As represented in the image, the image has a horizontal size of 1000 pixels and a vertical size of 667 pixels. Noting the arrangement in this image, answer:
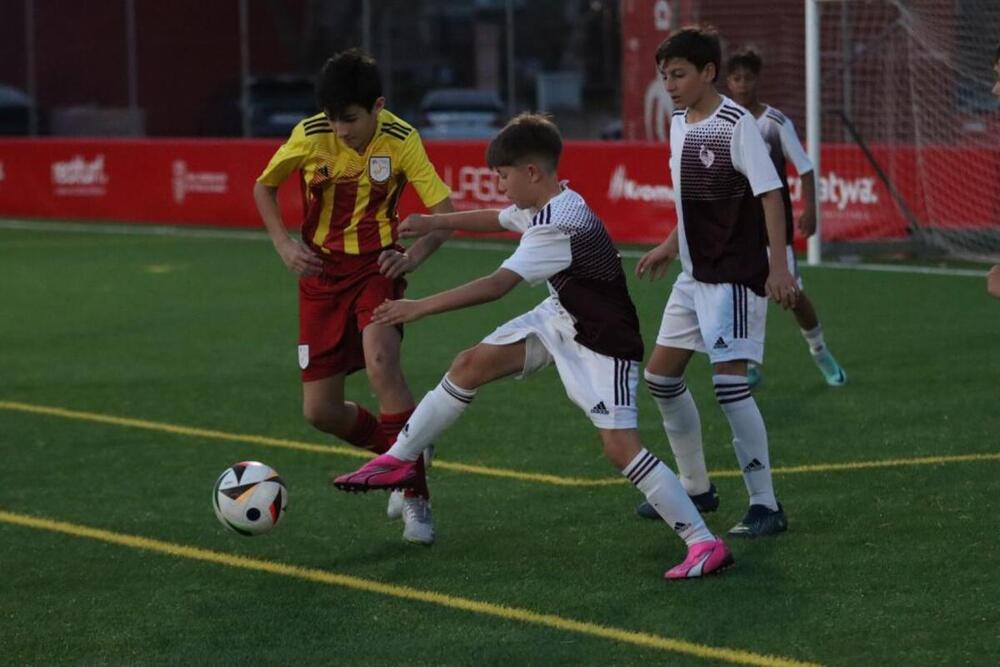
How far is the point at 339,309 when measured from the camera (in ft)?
23.7

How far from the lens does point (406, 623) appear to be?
584cm

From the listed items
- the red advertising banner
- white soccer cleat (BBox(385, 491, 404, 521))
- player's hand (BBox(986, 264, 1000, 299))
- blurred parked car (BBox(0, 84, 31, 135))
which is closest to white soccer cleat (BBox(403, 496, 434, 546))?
white soccer cleat (BBox(385, 491, 404, 521))

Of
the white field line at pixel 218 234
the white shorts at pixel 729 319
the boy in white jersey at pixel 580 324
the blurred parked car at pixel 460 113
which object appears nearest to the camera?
the boy in white jersey at pixel 580 324

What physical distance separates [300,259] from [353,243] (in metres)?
0.28

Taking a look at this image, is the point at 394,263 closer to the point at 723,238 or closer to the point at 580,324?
the point at 580,324

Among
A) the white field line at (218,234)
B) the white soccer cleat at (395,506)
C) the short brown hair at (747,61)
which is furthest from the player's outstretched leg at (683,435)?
the white field line at (218,234)

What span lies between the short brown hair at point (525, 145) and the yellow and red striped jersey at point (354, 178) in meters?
0.85

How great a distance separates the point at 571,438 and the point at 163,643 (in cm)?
377

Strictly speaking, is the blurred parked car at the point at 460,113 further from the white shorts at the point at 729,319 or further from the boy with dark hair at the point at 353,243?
the white shorts at the point at 729,319

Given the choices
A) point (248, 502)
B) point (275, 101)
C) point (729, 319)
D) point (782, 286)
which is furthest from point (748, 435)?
point (275, 101)

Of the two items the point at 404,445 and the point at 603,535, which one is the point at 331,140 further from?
the point at 603,535

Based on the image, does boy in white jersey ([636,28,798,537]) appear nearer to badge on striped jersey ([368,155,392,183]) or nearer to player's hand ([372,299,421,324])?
badge on striped jersey ([368,155,392,183])

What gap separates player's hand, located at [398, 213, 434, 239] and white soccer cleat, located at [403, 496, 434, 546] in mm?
1111

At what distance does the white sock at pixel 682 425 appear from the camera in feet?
23.3
